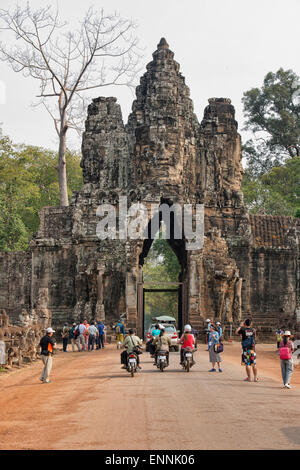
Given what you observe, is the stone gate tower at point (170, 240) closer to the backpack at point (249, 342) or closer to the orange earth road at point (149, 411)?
the orange earth road at point (149, 411)

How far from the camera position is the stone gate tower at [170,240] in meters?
35.0

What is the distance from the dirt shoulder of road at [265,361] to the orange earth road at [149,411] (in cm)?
17

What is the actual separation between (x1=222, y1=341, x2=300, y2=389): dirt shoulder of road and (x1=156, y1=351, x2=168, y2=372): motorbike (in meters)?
2.63

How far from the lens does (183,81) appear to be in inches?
1556

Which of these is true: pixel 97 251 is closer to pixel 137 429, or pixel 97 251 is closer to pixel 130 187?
pixel 130 187

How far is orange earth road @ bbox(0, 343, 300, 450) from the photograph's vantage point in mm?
8766

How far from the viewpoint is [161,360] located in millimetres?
18750

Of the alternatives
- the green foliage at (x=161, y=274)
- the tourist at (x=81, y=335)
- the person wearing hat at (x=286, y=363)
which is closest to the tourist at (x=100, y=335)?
the tourist at (x=81, y=335)

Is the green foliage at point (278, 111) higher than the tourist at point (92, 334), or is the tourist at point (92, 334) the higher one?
the green foliage at point (278, 111)

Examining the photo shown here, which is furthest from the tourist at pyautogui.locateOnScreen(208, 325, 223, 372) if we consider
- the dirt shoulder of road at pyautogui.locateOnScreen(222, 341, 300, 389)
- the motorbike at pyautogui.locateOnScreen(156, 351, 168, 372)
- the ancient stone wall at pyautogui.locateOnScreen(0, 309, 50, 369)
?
the ancient stone wall at pyautogui.locateOnScreen(0, 309, 50, 369)

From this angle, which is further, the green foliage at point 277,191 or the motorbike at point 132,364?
the green foliage at point 277,191

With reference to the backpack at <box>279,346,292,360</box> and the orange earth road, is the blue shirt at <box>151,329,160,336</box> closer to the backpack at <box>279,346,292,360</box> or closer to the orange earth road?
the orange earth road

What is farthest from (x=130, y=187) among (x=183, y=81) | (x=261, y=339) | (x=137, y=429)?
(x=137, y=429)

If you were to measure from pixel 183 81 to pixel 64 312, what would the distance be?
1511cm
